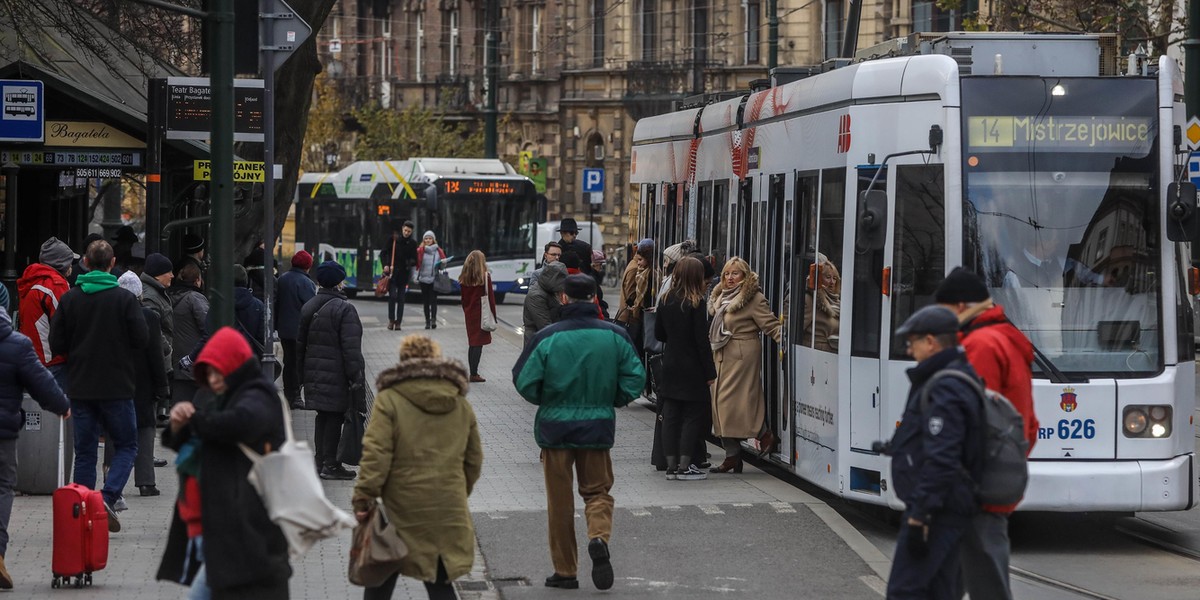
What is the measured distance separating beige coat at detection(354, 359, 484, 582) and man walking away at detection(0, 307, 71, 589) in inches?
92.4

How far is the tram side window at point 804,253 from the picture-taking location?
12.1 metres

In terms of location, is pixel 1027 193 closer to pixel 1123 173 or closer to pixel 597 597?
pixel 1123 173

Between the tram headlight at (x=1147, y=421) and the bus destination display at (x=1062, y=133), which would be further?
the bus destination display at (x=1062, y=133)

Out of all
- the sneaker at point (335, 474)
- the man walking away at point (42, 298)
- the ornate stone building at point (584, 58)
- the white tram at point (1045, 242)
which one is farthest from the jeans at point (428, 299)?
the ornate stone building at point (584, 58)

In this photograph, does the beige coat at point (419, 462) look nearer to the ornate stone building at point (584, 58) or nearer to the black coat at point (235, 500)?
the black coat at point (235, 500)

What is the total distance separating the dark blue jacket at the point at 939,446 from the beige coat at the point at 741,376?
19.8 ft

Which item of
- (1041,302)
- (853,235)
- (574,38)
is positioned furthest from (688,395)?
(574,38)

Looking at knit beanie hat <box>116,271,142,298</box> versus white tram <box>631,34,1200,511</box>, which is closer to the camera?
white tram <box>631,34,1200,511</box>

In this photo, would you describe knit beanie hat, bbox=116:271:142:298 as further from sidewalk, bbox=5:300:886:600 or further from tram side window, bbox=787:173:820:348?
tram side window, bbox=787:173:820:348

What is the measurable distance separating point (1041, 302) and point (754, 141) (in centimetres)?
402

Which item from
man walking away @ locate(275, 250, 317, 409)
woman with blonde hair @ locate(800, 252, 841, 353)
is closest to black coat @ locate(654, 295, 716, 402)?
woman with blonde hair @ locate(800, 252, 841, 353)

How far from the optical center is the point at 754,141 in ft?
46.2

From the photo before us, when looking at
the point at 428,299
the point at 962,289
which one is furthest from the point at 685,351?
the point at 428,299

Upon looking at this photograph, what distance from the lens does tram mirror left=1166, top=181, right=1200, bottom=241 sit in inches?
410
